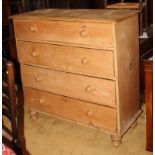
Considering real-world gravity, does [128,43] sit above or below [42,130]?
above

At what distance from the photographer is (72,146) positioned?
221 cm

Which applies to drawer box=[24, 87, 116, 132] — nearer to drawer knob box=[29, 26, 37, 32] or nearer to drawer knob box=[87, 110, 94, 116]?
drawer knob box=[87, 110, 94, 116]

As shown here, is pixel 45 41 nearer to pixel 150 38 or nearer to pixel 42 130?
pixel 42 130

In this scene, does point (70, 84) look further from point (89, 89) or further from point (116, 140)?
point (116, 140)

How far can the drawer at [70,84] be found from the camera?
2072 mm

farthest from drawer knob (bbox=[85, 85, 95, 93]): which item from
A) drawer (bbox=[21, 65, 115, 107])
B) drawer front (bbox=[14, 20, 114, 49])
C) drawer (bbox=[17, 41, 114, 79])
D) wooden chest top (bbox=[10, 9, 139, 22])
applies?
wooden chest top (bbox=[10, 9, 139, 22])

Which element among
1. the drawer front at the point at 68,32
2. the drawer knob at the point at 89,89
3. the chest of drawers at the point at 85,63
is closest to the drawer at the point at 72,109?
the chest of drawers at the point at 85,63

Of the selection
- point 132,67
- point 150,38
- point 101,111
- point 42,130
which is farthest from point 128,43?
point 42,130

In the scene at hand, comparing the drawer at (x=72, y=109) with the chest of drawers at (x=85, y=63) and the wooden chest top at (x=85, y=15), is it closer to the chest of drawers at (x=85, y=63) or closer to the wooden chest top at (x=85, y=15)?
the chest of drawers at (x=85, y=63)

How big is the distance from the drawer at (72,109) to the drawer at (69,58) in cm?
26

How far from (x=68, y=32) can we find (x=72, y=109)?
62cm

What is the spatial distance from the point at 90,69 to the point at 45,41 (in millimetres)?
432

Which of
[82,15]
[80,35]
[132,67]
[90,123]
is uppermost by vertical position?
[82,15]

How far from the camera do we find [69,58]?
2.15m
